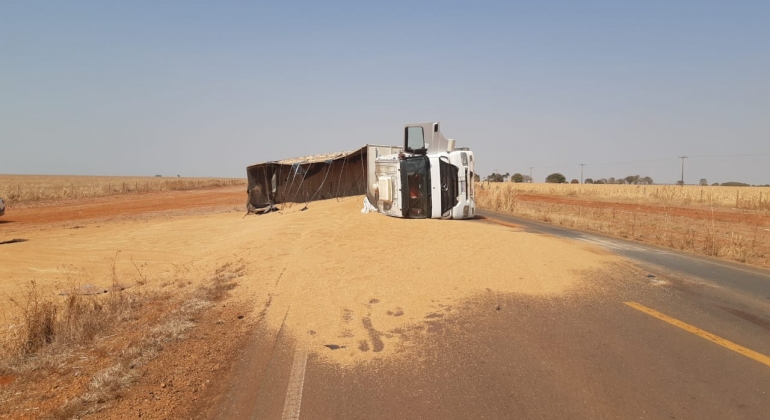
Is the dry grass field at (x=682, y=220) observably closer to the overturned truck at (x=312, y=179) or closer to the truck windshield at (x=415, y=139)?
the truck windshield at (x=415, y=139)

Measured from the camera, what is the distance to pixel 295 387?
13.9 feet

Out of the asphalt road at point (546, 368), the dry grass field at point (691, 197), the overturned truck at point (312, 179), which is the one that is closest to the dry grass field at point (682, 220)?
the dry grass field at point (691, 197)

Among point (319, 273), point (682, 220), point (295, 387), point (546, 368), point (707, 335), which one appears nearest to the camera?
point (295, 387)

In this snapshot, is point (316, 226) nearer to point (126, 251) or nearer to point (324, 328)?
point (126, 251)

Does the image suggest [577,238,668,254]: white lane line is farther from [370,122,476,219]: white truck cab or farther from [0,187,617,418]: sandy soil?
[370,122,476,219]: white truck cab

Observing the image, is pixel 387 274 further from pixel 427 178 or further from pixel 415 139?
A: pixel 415 139

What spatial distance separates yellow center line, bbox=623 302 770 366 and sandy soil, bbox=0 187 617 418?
1.07m

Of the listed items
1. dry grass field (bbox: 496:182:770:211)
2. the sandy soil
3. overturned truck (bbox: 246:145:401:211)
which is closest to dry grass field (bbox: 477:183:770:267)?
dry grass field (bbox: 496:182:770:211)

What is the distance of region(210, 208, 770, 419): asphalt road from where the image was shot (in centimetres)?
376

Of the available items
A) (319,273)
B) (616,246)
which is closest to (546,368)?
(319,273)

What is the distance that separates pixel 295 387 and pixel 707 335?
4297 millimetres

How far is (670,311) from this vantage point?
6.00 metres

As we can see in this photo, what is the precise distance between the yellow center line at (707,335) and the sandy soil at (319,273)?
107 centimetres

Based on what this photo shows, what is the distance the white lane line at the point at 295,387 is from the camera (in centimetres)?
379
